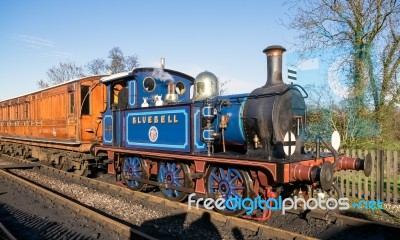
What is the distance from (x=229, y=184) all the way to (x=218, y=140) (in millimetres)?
998

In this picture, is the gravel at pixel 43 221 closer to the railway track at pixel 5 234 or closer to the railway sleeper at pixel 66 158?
the railway track at pixel 5 234

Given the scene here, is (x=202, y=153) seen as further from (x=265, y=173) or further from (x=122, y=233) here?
(x=122, y=233)

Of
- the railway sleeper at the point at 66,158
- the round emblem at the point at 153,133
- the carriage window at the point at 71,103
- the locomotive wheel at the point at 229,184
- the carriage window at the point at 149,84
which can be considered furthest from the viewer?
the carriage window at the point at 71,103

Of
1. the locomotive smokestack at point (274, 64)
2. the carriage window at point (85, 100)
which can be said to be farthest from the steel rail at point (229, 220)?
the carriage window at point (85, 100)

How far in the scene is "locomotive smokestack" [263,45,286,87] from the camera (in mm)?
5969

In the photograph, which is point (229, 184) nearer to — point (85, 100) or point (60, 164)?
point (85, 100)

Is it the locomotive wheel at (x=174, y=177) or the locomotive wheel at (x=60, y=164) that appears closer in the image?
the locomotive wheel at (x=174, y=177)

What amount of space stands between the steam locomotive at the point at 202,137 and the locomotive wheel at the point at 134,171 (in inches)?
1.0

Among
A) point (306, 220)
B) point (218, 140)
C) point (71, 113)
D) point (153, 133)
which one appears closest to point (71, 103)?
point (71, 113)

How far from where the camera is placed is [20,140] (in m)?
16.9

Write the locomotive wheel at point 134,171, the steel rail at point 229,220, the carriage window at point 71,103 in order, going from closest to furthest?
1. the steel rail at point 229,220
2. the locomotive wheel at point 134,171
3. the carriage window at point 71,103

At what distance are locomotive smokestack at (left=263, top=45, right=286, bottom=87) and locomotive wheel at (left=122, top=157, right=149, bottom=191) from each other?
12.7 feet

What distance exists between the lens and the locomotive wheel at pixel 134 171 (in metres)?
8.34

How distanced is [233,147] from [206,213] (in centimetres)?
154
